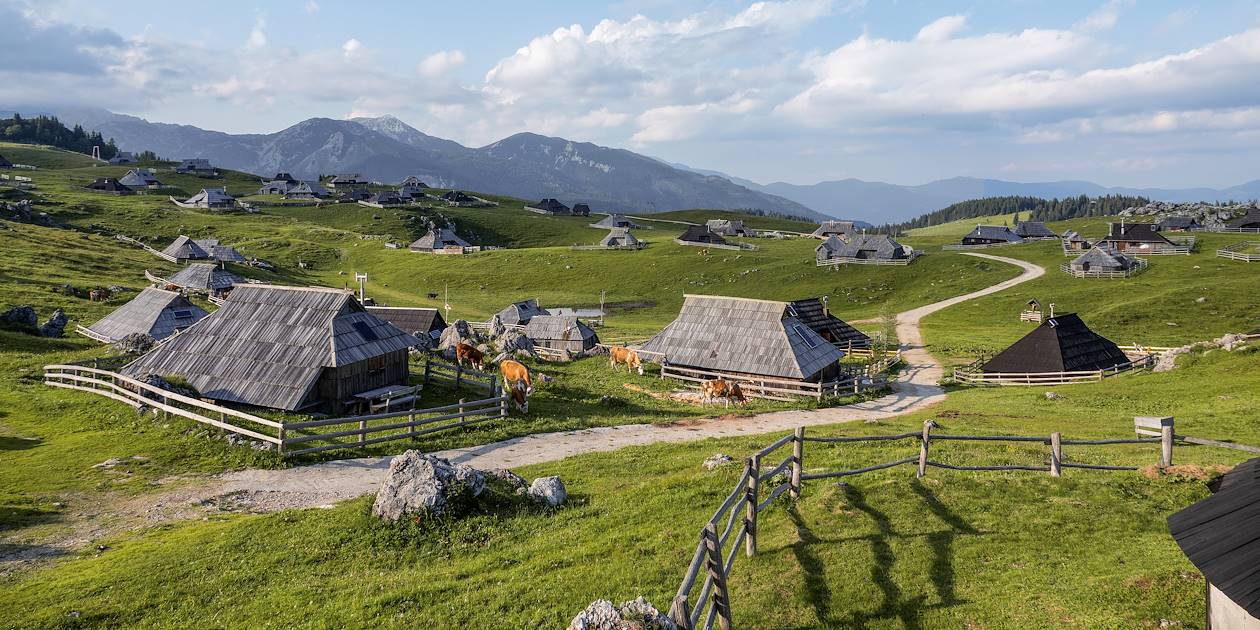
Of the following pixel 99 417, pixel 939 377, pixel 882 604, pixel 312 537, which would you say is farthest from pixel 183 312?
pixel 939 377

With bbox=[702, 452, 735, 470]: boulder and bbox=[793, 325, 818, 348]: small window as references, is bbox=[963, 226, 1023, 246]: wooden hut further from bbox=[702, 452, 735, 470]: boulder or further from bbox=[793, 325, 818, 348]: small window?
bbox=[702, 452, 735, 470]: boulder

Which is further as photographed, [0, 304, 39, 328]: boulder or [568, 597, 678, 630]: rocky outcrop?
[0, 304, 39, 328]: boulder

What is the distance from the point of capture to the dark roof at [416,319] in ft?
182

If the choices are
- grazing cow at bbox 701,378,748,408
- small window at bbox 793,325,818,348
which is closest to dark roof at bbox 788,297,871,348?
small window at bbox 793,325,818,348

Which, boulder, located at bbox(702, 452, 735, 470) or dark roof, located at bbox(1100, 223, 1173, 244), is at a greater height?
dark roof, located at bbox(1100, 223, 1173, 244)

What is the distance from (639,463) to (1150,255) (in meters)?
111

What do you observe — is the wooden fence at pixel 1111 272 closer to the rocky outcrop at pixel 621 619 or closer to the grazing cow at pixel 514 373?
the grazing cow at pixel 514 373

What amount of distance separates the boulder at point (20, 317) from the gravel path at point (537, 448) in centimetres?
3748

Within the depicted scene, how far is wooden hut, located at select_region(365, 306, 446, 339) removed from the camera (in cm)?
5538

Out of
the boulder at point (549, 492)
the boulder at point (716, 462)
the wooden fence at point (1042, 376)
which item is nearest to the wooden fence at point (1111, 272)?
the wooden fence at point (1042, 376)

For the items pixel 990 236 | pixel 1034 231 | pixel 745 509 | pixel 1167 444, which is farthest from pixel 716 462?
pixel 1034 231

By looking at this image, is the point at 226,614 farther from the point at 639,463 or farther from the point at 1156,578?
the point at 1156,578

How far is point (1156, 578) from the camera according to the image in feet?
41.3

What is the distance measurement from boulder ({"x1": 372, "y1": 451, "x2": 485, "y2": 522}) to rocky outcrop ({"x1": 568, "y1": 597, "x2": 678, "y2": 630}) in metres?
8.66
